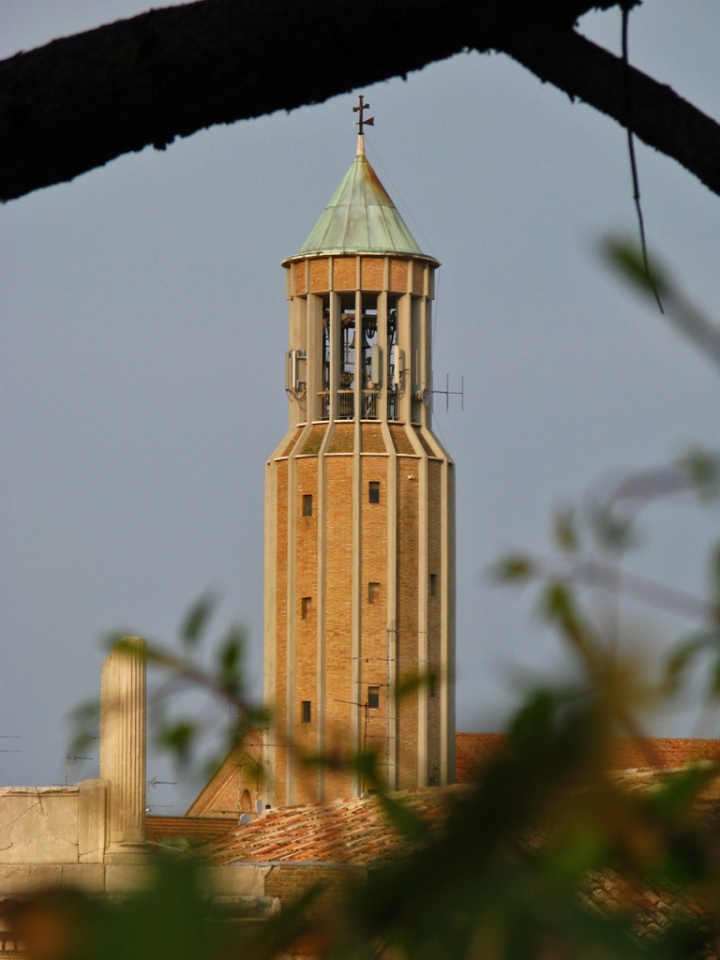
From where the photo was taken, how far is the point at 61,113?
1.80 m

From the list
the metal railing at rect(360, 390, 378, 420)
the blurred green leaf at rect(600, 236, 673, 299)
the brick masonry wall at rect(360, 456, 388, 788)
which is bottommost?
the blurred green leaf at rect(600, 236, 673, 299)

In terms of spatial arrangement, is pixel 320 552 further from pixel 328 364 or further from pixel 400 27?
pixel 400 27

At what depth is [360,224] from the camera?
45.8 meters

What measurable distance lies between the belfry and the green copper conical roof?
6 cm

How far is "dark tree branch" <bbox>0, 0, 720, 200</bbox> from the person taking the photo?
179 centimetres

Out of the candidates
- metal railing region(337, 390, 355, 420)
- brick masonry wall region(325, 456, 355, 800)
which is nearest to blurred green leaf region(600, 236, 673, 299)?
brick masonry wall region(325, 456, 355, 800)

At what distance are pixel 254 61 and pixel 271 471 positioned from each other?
43.5 meters

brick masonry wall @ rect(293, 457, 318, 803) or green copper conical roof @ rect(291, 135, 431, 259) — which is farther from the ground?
green copper conical roof @ rect(291, 135, 431, 259)

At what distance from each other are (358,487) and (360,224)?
7.78 metres

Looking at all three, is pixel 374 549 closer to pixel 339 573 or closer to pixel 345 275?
pixel 339 573

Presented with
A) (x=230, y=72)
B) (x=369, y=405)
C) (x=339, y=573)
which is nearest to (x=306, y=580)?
(x=339, y=573)

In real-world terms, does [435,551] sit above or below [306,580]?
above

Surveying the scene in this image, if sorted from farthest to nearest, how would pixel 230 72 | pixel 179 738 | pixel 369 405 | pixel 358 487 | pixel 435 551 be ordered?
1. pixel 369 405
2. pixel 435 551
3. pixel 358 487
4. pixel 230 72
5. pixel 179 738

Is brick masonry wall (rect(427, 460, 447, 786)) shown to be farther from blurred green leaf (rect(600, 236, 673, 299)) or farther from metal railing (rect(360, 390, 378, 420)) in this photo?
blurred green leaf (rect(600, 236, 673, 299))
